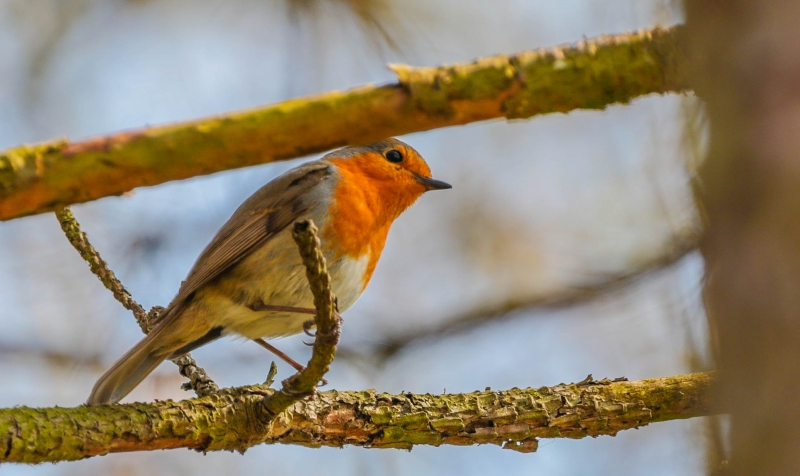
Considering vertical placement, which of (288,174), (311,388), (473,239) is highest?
(473,239)

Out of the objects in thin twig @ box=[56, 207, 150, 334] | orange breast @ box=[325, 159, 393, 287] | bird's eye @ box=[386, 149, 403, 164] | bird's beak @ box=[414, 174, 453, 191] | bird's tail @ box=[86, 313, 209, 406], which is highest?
bird's eye @ box=[386, 149, 403, 164]

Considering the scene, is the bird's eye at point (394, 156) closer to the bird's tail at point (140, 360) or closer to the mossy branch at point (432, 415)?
the bird's tail at point (140, 360)

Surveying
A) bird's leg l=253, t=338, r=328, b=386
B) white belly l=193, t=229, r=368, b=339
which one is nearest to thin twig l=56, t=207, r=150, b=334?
white belly l=193, t=229, r=368, b=339

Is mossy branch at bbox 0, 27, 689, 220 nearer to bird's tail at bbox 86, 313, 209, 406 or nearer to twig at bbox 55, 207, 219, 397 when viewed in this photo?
twig at bbox 55, 207, 219, 397

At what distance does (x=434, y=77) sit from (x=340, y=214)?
2225 millimetres

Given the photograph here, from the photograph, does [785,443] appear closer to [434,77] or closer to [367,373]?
[434,77]

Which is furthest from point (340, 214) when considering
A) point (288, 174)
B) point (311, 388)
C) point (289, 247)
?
point (311, 388)

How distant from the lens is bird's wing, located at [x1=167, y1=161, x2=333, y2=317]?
3.98 metres

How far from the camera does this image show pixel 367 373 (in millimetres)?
4969

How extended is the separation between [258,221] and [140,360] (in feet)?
3.20

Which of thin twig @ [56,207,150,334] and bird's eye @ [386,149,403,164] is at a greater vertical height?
bird's eye @ [386,149,403,164]

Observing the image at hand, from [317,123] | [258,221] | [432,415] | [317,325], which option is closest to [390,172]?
[258,221]

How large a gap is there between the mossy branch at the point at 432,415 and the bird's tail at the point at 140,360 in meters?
0.82

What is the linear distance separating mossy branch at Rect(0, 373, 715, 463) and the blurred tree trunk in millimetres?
1992
